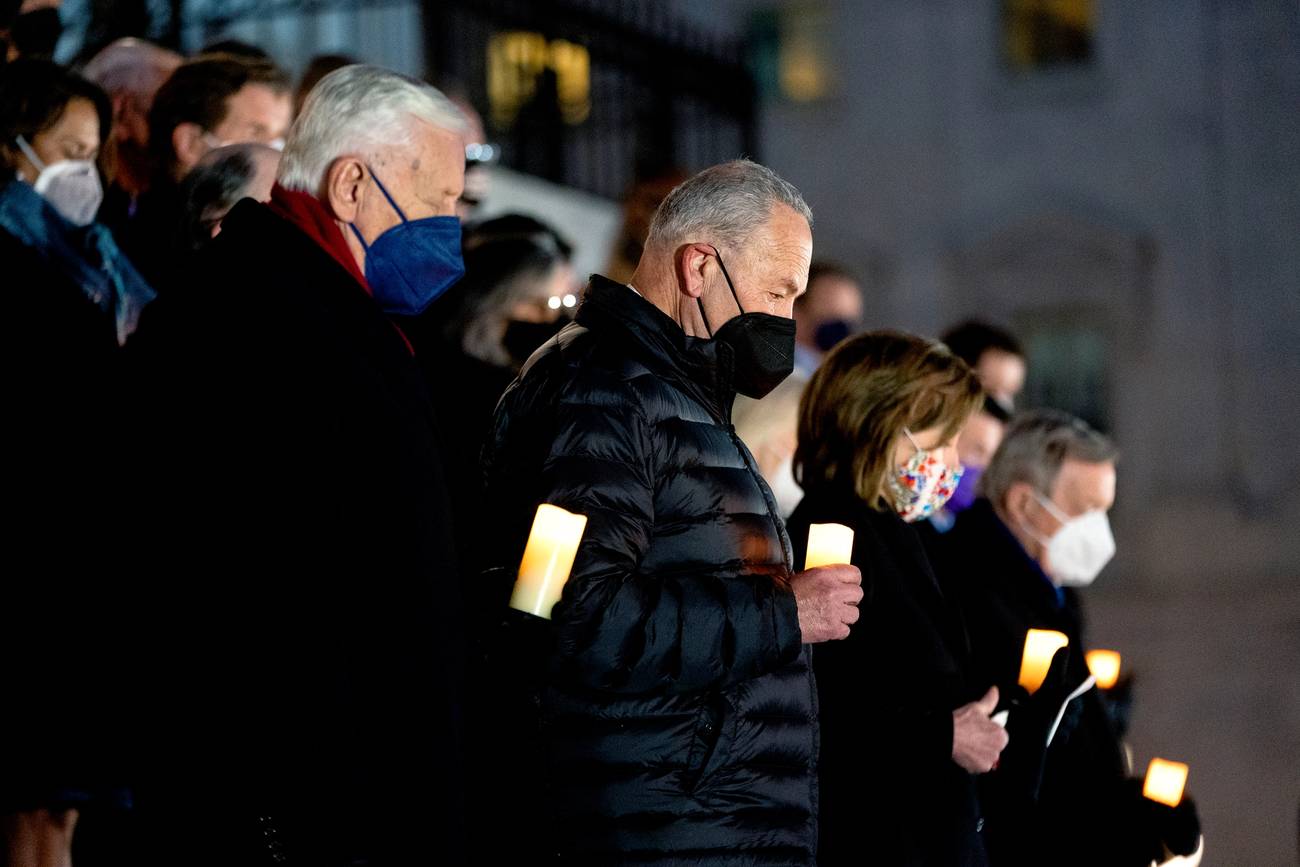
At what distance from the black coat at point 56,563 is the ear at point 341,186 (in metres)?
1.00

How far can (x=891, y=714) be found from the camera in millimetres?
4211

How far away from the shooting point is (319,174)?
3.10 metres

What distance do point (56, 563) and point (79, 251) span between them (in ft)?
3.03

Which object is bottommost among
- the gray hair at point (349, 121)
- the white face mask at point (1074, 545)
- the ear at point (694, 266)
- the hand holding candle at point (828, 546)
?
the white face mask at point (1074, 545)

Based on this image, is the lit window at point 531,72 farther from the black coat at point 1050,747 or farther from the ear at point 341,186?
the ear at point 341,186

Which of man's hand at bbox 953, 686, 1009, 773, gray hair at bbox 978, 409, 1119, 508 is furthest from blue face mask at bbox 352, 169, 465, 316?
gray hair at bbox 978, 409, 1119, 508

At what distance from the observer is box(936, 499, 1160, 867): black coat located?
4.73m

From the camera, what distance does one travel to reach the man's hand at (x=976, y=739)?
4156 mm

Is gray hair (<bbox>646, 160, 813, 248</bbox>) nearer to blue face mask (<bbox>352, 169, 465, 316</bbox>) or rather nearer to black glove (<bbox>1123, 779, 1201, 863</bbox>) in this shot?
blue face mask (<bbox>352, 169, 465, 316</bbox>)

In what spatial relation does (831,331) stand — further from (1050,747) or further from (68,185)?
(68,185)

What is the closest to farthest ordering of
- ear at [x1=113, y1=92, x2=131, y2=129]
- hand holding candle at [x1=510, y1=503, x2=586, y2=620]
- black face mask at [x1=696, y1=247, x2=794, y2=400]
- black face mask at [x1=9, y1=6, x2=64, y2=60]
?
hand holding candle at [x1=510, y1=503, x2=586, y2=620] → black face mask at [x1=696, y1=247, x2=794, y2=400] → black face mask at [x1=9, y1=6, x2=64, y2=60] → ear at [x1=113, y1=92, x2=131, y2=129]

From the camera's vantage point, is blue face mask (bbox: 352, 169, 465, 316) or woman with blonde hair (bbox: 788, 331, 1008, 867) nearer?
blue face mask (bbox: 352, 169, 465, 316)

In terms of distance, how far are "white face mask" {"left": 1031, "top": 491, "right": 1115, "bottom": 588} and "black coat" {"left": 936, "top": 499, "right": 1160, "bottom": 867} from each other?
7.8 inches

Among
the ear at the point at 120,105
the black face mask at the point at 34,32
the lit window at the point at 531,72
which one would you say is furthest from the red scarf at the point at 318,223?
the lit window at the point at 531,72
